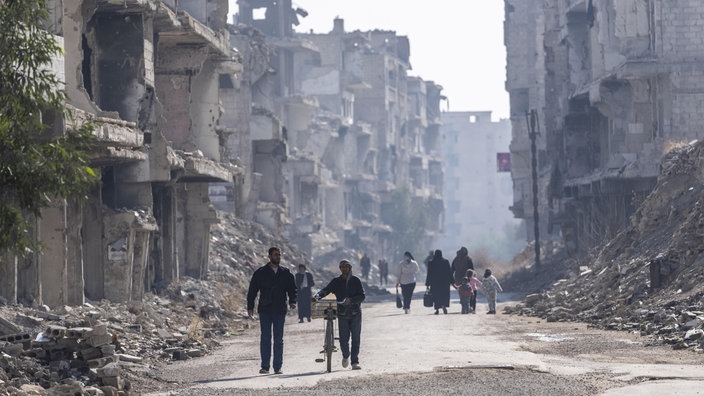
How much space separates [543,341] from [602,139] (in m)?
37.4

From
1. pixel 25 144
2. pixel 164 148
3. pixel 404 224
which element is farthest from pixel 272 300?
pixel 404 224

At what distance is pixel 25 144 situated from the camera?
13.1 m

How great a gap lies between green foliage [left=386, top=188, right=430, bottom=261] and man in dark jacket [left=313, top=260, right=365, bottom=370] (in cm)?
8862

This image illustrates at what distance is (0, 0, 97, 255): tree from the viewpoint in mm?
13023

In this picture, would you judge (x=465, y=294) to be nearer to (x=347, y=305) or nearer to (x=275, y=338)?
(x=347, y=305)

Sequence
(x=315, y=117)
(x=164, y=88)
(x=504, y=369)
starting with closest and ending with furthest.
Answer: (x=504, y=369) < (x=164, y=88) < (x=315, y=117)

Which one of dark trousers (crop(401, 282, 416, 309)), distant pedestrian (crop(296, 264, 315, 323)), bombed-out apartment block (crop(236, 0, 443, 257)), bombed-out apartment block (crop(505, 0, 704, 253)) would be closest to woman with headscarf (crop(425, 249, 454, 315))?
dark trousers (crop(401, 282, 416, 309))

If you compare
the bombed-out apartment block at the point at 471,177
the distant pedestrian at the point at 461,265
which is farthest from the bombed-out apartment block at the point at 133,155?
the bombed-out apartment block at the point at 471,177

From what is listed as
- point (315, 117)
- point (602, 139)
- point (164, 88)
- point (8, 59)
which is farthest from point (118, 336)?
point (315, 117)

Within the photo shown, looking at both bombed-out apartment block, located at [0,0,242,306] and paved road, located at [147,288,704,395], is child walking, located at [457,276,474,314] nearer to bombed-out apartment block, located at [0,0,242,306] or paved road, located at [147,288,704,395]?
paved road, located at [147,288,704,395]

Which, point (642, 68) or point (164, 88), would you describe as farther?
point (642, 68)

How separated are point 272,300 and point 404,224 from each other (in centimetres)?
8987

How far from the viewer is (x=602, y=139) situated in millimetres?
60156

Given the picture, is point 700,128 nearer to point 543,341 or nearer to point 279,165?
point 279,165
